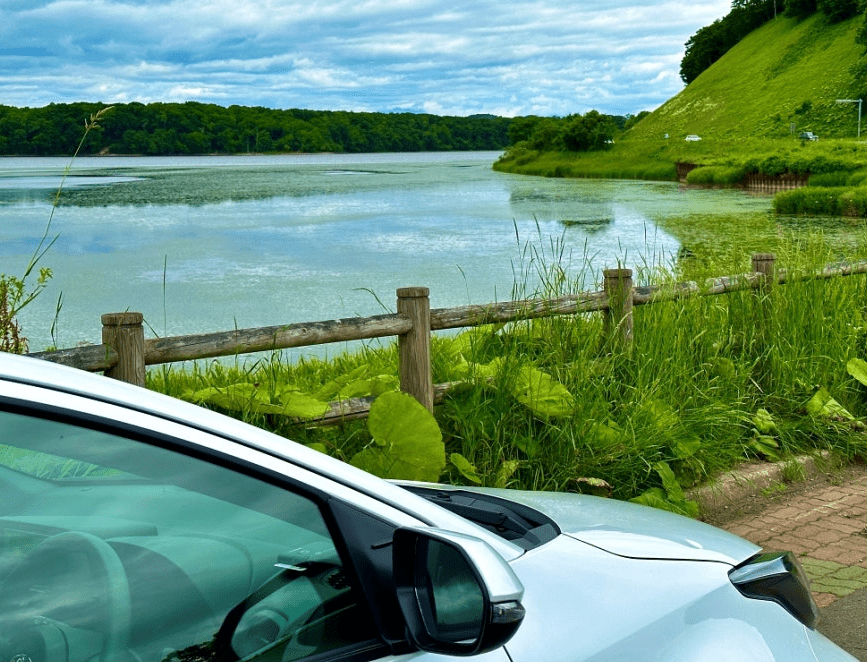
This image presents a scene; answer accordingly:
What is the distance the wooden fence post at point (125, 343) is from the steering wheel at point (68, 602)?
112 inches

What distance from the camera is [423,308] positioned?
5.28 metres

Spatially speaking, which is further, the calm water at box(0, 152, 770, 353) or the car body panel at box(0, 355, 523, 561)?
the calm water at box(0, 152, 770, 353)

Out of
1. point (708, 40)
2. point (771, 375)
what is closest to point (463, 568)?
point (771, 375)

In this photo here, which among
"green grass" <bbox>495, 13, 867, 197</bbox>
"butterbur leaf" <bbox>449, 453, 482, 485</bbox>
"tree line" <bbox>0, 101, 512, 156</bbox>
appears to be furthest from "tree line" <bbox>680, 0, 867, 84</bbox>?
"butterbur leaf" <bbox>449, 453, 482, 485</bbox>

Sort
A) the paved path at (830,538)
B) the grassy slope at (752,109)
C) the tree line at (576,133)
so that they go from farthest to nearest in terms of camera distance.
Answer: the tree line at (576,133) → the grassy slope at (752,109) → the paved path at (830,538)

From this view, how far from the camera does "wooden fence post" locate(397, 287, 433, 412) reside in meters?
5.26

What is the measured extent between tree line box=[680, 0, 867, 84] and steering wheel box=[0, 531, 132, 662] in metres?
143

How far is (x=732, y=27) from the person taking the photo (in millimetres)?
150750

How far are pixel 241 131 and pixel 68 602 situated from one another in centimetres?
11289

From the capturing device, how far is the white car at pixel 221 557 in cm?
135

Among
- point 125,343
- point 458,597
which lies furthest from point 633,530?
point 125,343

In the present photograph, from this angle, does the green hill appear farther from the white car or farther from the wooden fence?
the white car

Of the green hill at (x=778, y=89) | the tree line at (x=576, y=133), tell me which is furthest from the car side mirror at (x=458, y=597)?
the tree line at (x=576, y=133)

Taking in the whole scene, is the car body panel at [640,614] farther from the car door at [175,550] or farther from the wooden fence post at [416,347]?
the wooden fence post at [416,347]
